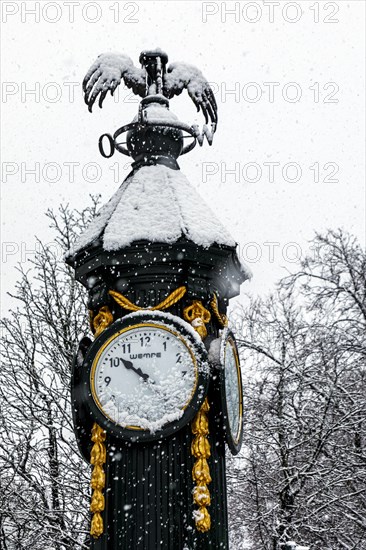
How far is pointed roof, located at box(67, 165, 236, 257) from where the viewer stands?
15.2 feet

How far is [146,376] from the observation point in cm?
439

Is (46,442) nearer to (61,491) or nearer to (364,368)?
(61,491)

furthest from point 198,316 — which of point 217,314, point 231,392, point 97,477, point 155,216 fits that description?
point 97,477

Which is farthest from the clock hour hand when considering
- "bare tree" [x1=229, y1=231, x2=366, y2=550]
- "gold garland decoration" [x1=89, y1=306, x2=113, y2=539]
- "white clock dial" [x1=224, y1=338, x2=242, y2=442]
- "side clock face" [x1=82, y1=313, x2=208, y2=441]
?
"bare tree" [x1=229, y1=231, x2=366, y2=550]

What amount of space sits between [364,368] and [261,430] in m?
2.67

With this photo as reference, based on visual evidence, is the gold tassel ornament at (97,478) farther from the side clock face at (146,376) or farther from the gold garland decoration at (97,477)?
the side clock face at (146,376)

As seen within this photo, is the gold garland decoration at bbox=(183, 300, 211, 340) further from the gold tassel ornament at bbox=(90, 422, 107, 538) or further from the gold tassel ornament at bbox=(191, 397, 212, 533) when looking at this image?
the gold tassel ornament at bbox=(90, 422, 107, 538)

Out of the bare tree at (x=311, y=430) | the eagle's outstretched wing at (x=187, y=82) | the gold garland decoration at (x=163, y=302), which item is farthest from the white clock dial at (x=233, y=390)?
the bare tree at (x=311, y=430)

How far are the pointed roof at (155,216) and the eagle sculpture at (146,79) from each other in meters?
0.71

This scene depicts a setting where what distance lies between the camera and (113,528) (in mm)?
4141

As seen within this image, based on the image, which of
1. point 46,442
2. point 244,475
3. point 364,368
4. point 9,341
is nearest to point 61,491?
point 46,442

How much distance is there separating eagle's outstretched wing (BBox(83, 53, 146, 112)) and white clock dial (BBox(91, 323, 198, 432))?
2.06m

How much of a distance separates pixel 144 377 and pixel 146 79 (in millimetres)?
2523

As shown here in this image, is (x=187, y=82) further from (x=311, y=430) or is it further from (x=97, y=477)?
(x=311, y=430)
